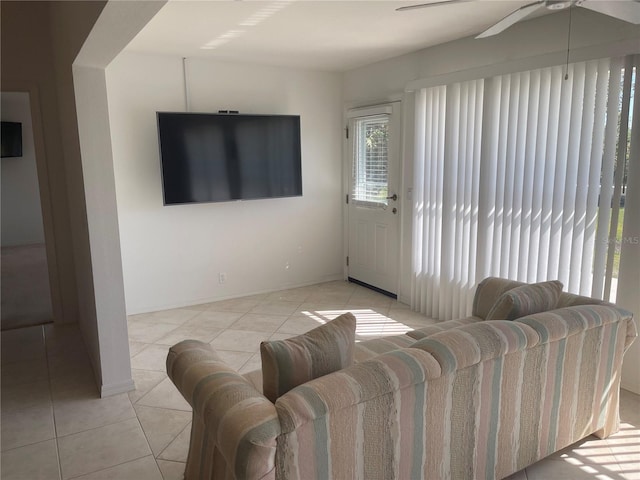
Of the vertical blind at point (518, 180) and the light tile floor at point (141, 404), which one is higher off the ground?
the vertical blind at point (518, 180)

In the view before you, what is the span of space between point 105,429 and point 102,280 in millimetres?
899

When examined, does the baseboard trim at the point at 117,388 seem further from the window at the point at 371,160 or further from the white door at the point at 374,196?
the window at the point at 371,160

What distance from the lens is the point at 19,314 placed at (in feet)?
15.4

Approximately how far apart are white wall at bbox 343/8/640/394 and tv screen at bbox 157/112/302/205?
0.96 m

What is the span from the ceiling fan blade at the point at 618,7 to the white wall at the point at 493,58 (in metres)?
0.90

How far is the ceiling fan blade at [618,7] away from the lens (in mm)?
1880

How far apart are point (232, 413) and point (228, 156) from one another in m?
3.63

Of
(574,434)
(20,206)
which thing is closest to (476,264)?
(574,434)

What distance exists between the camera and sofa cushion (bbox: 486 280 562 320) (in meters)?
2.29

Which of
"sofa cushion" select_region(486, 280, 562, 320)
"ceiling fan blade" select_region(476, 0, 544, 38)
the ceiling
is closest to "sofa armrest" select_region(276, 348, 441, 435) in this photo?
"sofa cushion" select_region(486, 280, 562, 320)

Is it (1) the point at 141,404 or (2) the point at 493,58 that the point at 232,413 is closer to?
(1) the point at 141,404

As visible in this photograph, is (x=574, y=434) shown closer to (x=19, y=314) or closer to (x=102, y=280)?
(x=102, y=280)

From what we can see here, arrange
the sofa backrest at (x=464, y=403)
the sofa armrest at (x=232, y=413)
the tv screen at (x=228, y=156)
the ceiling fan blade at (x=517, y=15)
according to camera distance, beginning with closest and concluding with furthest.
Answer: the sofa armrest at (x=232, y=413) → the sofa backrest at (x=464, y=403) → the ceiling fan blade at (x=517, y=15) → the tv screen at (x=228, y=156)

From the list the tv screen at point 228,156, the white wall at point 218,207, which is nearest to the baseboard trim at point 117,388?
the white wall at point 218,207
